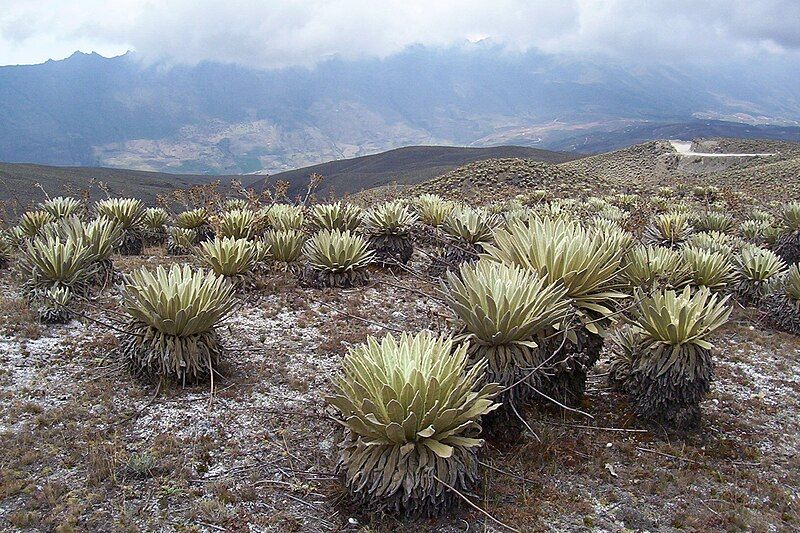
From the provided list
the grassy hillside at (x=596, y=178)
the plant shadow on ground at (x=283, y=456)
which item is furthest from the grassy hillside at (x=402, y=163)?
the plant shadow on ground at (x=283, y=456)

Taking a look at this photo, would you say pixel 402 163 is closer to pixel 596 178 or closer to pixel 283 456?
pixel 596 178

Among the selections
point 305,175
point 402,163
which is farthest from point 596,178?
point 305,175

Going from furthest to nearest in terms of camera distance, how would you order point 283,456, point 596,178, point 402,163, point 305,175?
point 305,175, point 402,163, point 596,178, point 283,456

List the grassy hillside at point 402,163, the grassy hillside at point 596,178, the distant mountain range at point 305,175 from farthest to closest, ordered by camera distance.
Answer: the grassy hillside at point 402,163
the distant mountain range at point 305,175
the grassy hillside at point 596,178

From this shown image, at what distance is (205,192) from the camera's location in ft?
36.7

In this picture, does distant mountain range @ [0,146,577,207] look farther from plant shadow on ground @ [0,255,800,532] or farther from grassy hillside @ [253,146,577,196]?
plant shadow on ground @ [0,255,800,532]

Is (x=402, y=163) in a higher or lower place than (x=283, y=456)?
higher

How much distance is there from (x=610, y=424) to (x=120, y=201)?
30.5ft

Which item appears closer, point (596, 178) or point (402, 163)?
point (596, 178)

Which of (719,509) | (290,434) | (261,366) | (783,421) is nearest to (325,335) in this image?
(261,366)

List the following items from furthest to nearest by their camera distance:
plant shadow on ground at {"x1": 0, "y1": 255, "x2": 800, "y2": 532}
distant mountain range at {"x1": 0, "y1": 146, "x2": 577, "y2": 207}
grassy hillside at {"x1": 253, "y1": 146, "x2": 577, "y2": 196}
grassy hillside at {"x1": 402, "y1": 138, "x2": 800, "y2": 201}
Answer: grassy hillside at {"x1": 253, "y1": 146, "x2": 577, "y2": 196} → distant mountain range at {"x1": 0, "y1": 146, "x2": 577, "y2": 207} → grassy hillside at {"x1": 402, "y1": 138, "x2": 800, "y2": 201} → plant shadow on ground at {"x1": 0, "y1": 255, "x2": 800, "y2": 532}

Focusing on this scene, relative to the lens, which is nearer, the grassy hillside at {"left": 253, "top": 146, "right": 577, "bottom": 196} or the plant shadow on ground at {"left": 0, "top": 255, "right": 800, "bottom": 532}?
the plant shadow on ground at {"left": 0, "top": 255, "right": 800, "bottom": 532}

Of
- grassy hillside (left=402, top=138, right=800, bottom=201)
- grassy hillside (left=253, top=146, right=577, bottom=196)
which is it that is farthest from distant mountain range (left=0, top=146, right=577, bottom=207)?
grassy hillside (left=402, top=138, right=800, bottom=201)

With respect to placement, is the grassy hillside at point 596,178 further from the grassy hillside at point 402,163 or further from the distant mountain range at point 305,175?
the grassy hillside at point 402,163
